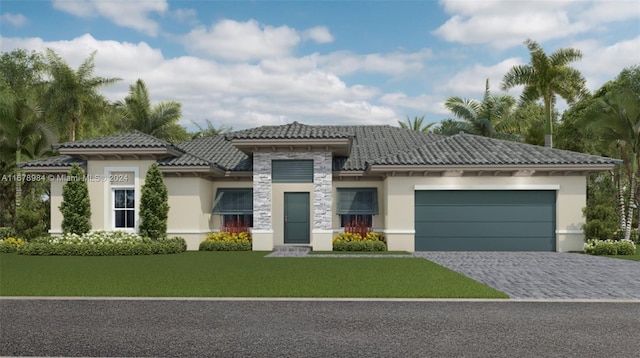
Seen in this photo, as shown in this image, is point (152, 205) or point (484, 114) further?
point (484, 114)

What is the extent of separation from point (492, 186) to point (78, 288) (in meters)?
16.2

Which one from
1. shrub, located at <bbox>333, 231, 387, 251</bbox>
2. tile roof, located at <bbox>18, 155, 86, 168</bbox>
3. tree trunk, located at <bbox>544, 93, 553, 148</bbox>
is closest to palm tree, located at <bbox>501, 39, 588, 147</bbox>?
tree trunk, located at <bbox>544, 93, 553, 148</bbox>

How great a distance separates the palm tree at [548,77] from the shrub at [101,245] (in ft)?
76.0

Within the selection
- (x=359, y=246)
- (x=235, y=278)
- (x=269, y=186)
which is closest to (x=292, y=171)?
(x=269, y=186)

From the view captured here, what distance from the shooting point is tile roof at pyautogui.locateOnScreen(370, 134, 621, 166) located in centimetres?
2164

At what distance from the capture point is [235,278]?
A: 42.4 ft

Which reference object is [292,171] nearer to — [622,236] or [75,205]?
[75,205]

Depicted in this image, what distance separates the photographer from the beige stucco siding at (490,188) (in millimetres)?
21906

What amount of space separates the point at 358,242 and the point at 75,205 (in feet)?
37.6

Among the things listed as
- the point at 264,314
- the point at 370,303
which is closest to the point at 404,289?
the point at 370,303

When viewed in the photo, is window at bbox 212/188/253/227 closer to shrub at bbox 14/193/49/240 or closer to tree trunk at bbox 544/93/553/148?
shrub at bbox 14/193/49/240

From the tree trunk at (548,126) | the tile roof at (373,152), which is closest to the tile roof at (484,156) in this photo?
the tile roof at (373,152)

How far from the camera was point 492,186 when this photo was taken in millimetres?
22078

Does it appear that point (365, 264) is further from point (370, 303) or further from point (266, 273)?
point (370, 303)
